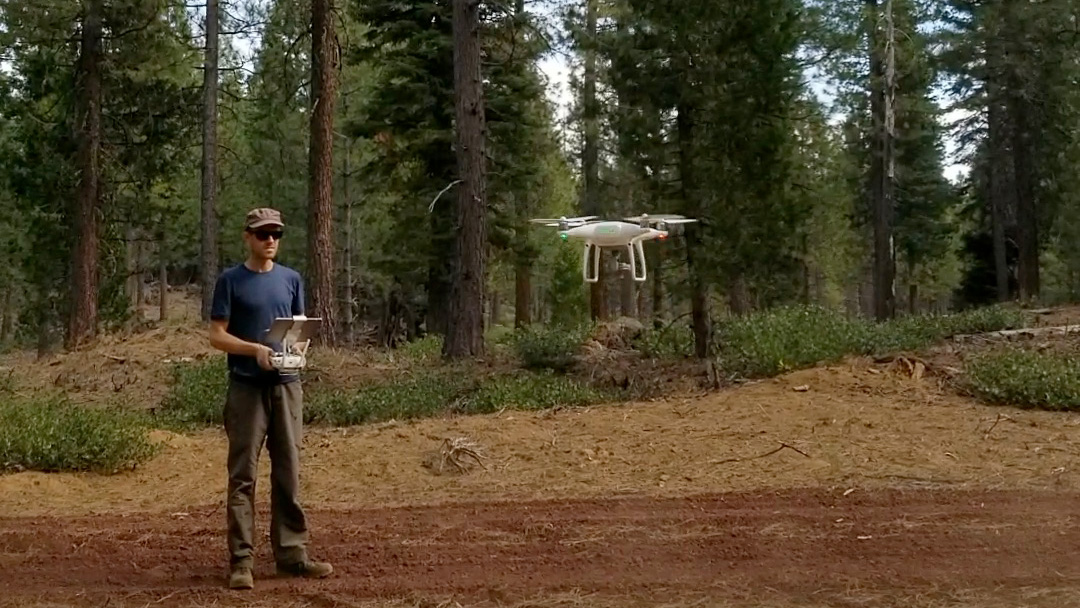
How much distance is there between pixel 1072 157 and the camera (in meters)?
29.0

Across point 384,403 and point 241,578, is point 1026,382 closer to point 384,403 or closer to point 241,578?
point 384,403

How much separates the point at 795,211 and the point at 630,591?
7495mm

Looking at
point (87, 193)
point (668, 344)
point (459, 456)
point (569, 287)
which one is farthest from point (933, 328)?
point (569, 287)

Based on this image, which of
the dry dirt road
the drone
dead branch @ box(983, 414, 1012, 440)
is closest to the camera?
the dry dirt road

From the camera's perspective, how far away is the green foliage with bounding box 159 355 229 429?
10844mm

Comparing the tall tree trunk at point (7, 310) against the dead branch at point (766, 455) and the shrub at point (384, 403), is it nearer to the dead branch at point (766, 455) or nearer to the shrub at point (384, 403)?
the shrub at point (384, 403)

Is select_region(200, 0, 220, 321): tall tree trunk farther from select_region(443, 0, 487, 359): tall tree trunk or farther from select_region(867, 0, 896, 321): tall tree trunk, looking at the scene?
select_region(867, 0, 896, 321): tall tree trunk

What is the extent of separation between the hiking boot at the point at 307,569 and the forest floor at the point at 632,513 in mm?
83

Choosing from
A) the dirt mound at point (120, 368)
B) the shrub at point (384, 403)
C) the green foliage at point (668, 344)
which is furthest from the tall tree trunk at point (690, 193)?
the dirt mound at point (120, 368)

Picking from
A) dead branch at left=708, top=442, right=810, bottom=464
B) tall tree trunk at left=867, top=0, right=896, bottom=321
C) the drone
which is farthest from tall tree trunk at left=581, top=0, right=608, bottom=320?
dead branch at left=708, top=442, right=810, bottom=464

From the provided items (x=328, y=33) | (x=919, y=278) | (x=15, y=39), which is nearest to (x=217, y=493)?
(x=328, y=33)

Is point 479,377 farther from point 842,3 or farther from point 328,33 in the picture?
point 842,3

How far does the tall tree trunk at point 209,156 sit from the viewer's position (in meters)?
19.6

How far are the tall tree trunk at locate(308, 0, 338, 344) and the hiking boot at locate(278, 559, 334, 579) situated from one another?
9.11 meters
